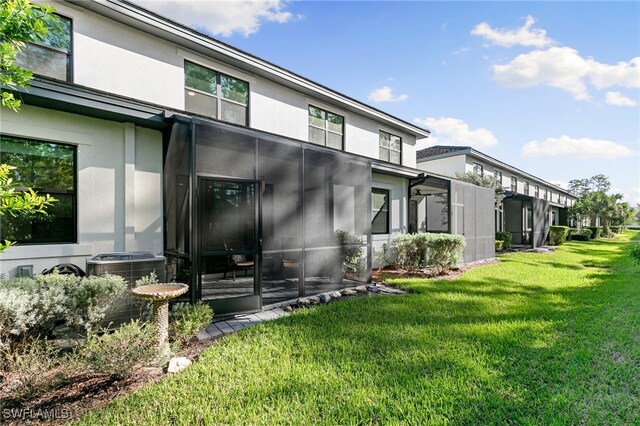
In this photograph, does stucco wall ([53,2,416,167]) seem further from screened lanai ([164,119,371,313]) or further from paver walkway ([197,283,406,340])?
paver walkway ([197,283,406,340])

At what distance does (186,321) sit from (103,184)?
320cm

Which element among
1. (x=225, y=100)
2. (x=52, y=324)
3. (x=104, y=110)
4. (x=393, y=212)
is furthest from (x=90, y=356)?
(x=393, y=212)

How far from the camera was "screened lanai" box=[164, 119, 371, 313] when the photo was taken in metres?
5.32

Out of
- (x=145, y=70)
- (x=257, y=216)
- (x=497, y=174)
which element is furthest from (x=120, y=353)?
(x=497, y=174)

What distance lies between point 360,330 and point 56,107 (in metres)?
6.24

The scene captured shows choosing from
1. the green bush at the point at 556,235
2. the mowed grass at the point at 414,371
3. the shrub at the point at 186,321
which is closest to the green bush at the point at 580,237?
the green bush at the point at 556,235

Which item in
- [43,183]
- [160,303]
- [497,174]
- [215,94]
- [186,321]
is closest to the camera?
[160,303]

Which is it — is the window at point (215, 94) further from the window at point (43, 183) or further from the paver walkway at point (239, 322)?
the paver walkway at point (239, 322)

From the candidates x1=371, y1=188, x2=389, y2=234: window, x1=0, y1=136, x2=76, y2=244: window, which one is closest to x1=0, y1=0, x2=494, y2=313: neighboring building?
x1=0, y1=136, x2=76, y2=244: window

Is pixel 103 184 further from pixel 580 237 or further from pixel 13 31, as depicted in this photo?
pixel 580 237

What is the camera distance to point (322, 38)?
31.7 ft

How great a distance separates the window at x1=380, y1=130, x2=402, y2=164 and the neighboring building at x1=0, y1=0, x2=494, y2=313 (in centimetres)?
476

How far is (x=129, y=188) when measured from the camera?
5637 millimetres

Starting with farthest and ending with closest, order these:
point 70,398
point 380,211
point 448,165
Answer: point 448,165, point 380,211, point 70,398
